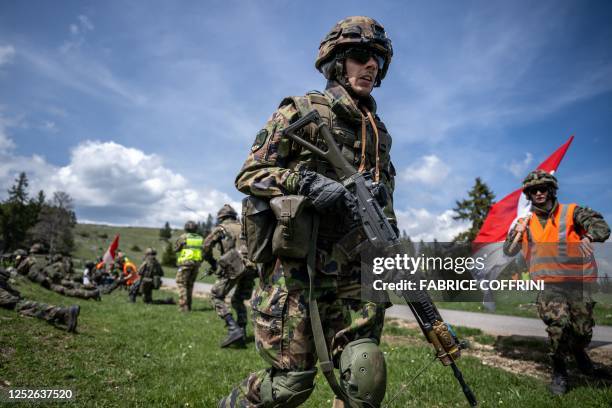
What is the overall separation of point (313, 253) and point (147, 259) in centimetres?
1381

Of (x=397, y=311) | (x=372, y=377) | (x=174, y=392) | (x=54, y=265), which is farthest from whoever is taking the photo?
(x=54, y=265)

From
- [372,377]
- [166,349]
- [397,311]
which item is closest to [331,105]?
[372,377]

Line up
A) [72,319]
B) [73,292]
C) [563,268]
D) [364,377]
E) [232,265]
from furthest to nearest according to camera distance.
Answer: [73,292] < [232,265] < [72,319] < [563,268] < [364,377]

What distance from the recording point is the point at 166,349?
22.2 ft

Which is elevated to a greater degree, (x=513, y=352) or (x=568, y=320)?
(x=568, y=320)

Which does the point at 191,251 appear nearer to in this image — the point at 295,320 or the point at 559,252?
the point at 559,252

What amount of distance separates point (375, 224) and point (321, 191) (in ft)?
A: 1.48

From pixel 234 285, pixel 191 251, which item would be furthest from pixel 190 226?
pixel 234 285

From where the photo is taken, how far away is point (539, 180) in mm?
5602

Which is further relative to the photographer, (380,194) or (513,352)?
(513,352)

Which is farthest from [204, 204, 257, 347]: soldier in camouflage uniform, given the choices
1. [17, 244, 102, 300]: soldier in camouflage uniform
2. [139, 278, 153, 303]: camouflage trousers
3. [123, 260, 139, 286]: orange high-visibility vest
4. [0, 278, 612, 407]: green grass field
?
[123, 260, 139, 286]: orange high-visibility vest

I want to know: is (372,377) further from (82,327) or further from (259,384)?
(82,327)

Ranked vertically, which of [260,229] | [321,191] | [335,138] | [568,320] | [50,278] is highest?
[335,138]

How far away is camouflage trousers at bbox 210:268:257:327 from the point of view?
833 cm
